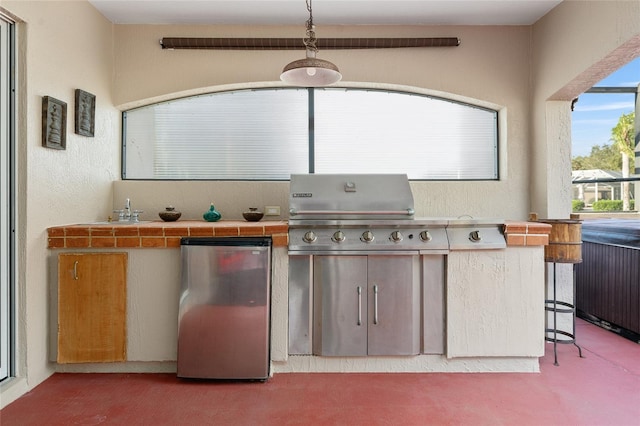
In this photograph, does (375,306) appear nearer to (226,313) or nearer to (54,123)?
(226,313)

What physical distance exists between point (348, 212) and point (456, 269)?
0.90 metres

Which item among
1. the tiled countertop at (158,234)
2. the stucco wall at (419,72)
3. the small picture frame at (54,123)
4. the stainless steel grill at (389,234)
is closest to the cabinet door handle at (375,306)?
the stainless steel grill at (389,234)

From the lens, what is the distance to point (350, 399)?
2.53 meters

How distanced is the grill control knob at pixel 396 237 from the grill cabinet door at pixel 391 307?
12 cm

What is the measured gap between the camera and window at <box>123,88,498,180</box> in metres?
3.88

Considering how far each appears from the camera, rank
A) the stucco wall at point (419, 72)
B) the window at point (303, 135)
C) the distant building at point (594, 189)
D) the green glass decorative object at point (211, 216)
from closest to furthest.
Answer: the green glass decorative object at point (211, 216), the stucco wall at point (419, 72), the window at point (303, 135), the distant building at point (594, 189)

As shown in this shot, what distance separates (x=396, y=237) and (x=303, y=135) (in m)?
1.54

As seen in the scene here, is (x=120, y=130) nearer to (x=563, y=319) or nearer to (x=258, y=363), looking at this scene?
(x=258, y=363)

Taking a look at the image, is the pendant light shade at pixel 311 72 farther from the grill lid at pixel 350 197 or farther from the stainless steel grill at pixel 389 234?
the stainless steel grill at pixel 389 234

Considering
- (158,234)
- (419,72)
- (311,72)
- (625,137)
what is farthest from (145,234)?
(625,137)

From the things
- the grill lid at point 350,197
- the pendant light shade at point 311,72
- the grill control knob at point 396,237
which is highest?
the pendant light shade at point 311,72

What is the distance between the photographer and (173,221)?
136 inches

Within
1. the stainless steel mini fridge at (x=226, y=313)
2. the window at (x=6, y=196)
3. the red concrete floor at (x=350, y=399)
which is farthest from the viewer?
the stainless steel mini fridge at (x=226, y=313)

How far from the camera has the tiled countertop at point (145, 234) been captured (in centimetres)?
283
